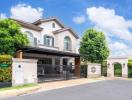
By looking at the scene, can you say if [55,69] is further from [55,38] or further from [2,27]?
[55,38]

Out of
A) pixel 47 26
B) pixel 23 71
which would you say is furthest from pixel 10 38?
pixel 47 26

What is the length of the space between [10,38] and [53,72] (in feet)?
18.8

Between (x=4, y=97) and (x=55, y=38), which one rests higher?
(x=55, y=38)

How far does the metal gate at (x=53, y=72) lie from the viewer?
23.8 m

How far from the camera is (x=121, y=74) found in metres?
36.8

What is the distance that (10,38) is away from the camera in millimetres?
23312

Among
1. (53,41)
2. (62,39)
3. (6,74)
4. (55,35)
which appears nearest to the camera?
(6,74)

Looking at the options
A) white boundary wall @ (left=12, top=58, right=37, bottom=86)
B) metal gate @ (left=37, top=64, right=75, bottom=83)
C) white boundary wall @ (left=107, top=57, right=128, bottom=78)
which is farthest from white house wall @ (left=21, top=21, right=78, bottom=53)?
white boundary wall @ (left=12, top=58, right=37, bottom=86)

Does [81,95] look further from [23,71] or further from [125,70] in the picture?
[125,70]

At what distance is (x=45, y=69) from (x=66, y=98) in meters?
11.0

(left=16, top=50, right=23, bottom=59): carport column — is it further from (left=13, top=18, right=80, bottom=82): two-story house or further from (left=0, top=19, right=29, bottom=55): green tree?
(left=13, top=18, right=80, bottom=82): two-story house

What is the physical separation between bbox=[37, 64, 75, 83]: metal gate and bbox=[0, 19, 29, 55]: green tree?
10.1 ft

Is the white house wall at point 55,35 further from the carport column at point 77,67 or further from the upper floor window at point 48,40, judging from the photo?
the carport column at point 77,67

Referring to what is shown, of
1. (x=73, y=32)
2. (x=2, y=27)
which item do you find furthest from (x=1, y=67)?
(x=73, y=32)
